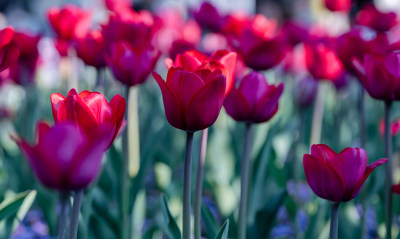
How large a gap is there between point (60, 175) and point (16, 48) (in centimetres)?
45

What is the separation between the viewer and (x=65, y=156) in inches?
21.8

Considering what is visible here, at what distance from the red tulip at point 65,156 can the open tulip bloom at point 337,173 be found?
436mm

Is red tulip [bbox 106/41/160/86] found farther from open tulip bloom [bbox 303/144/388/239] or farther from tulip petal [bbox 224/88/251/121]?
open tulip bloom [bbox 303/144/388/239]

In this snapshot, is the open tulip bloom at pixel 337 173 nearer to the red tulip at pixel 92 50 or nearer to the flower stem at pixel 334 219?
the flower stem at pixel 334 219

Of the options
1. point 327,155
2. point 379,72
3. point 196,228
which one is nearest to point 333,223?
point 327,155

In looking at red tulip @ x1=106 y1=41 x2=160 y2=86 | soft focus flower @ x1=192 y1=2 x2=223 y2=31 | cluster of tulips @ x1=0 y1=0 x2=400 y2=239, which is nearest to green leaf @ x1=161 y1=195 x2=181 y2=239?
cluster of tulips @ x1=0 y1=0 x2=400 y2=239

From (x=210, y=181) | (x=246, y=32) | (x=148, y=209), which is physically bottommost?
(x=148, y=209)

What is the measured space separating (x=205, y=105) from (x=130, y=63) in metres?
0.45

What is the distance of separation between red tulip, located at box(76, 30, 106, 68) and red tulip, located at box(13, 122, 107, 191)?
37.8 inches

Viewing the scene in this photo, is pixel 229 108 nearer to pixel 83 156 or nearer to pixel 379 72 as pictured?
pixel 379 72

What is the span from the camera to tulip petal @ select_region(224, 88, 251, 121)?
3.45ft

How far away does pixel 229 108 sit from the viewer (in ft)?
3.52

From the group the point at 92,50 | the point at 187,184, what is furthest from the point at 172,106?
the point at 92,50

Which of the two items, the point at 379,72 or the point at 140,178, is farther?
the point at 140,178
